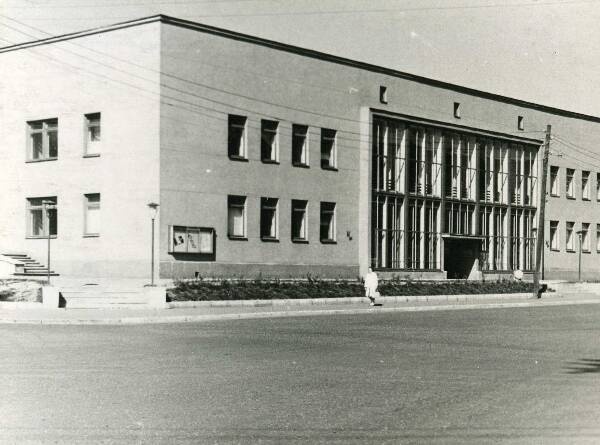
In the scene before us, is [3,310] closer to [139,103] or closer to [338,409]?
[139,103]

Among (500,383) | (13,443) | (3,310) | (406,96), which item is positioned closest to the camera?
(13,443)

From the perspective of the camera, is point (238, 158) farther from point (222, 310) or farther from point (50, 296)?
point (50, 296)

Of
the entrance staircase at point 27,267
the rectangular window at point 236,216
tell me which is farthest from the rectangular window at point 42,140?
the rectangular window at point 236,216

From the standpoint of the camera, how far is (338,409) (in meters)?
8.70

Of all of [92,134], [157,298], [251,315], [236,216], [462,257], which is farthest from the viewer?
[462,257]

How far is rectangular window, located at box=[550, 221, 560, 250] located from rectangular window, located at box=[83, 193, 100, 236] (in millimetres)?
33104

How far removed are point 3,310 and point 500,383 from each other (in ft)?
64.8

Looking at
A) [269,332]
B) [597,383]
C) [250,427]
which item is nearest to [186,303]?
[269,332]

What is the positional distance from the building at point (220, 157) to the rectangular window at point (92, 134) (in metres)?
0.08

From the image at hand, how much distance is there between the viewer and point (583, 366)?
12.9 m

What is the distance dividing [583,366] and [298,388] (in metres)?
5.15

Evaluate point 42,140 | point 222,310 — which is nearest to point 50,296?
point 222,310

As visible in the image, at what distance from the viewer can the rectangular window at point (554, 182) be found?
5775 cm

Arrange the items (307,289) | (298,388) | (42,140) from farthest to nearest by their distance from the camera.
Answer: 1. (42,140)
2. (307,289)
3. (298,388)
